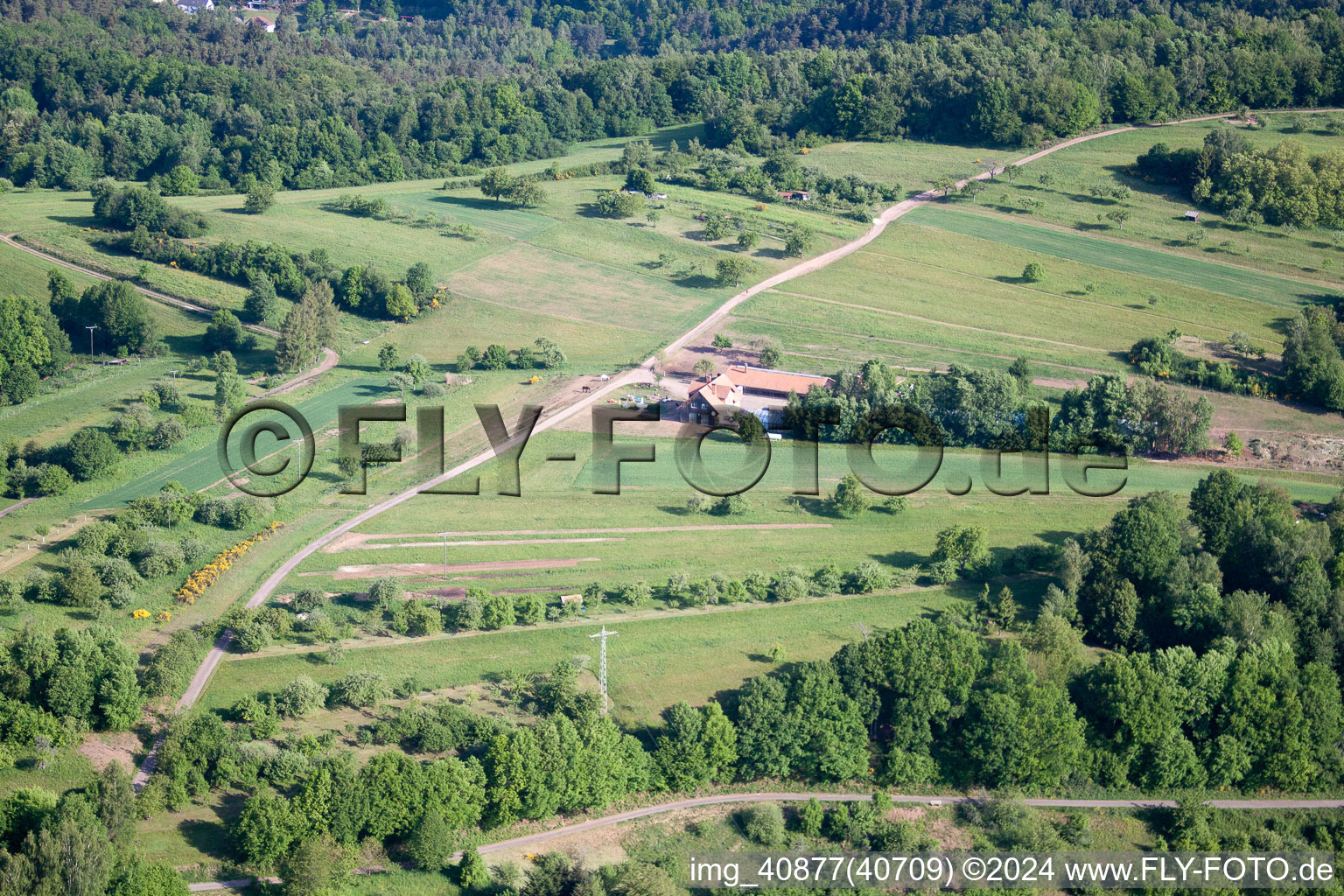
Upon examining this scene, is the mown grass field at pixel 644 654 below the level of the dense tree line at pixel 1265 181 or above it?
below

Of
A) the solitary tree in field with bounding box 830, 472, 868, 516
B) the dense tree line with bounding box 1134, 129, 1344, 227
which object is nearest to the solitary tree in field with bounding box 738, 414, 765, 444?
the solitary tree in field with bounding box 830, 472, 868, 516

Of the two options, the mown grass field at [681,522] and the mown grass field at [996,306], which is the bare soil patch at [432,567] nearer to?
the mown grass field at [681,522]

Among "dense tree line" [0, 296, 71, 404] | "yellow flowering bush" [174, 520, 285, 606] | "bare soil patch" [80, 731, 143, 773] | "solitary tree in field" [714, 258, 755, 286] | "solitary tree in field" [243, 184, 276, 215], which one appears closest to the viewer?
"bare soil patch" [80, 731, 143, 773]

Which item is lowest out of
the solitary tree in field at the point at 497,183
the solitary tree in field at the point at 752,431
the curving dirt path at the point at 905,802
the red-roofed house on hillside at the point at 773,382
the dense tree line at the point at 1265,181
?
the curving dirt path at the point at 905,802

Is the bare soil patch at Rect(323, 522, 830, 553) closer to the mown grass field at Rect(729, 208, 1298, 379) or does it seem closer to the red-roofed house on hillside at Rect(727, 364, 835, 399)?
the red-roofed house on hillside at Rect(727, 364, 835, 399)

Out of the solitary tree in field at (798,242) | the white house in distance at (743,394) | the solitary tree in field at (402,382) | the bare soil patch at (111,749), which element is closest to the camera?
the bare soil patch at (111,749)

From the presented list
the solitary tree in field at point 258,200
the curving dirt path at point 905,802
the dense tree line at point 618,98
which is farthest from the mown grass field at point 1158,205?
the solitary tree in field at point 258,200

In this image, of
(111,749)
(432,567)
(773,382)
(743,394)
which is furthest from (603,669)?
(773,382)
